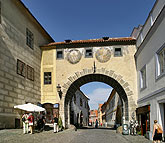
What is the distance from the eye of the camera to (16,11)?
15.5 metres

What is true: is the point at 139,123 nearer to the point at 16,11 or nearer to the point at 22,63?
the point at 22,63

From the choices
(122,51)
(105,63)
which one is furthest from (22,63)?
(122,51)

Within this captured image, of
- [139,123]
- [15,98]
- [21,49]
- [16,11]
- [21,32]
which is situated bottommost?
[139,123]

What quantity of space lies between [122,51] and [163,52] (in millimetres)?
7591

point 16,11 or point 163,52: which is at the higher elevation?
point 16,11

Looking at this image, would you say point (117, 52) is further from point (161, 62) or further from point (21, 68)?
point (21, 68)

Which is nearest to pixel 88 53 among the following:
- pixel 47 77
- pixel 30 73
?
pixel 47 77

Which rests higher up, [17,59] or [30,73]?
[17,59]

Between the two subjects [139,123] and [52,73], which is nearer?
[139,123]

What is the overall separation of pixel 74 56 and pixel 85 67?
1285 mm

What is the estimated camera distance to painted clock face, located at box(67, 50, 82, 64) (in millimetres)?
19062

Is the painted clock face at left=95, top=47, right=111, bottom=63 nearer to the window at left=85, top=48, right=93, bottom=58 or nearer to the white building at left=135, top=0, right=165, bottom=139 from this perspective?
the window at left=85, top=48, right=93, bottom=58

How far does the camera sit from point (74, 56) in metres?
19.1

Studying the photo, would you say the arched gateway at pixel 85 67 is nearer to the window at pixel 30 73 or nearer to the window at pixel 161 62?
the window at pixel 30 73
